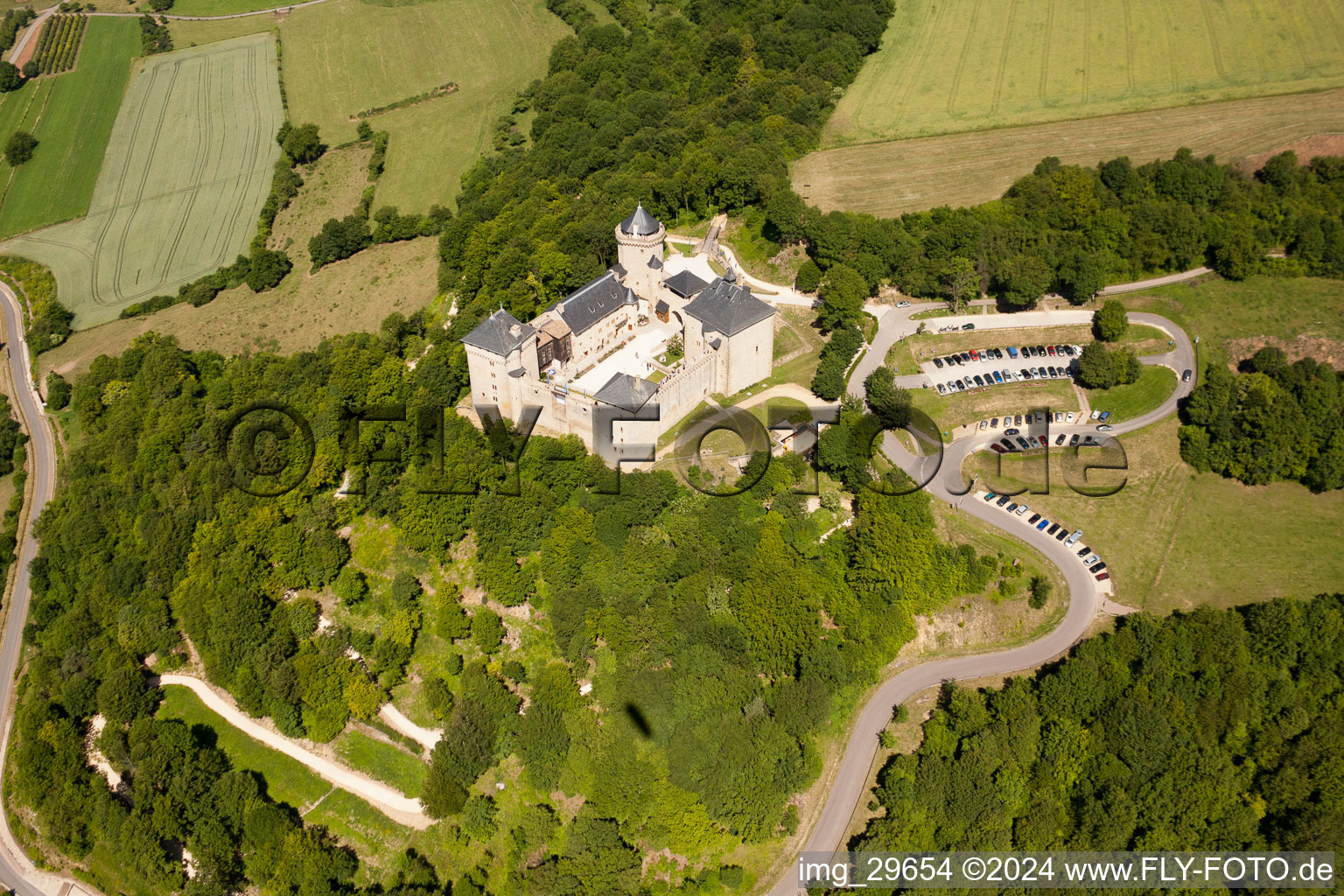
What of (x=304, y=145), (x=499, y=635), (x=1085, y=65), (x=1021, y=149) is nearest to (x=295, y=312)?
(x=304, y=145)

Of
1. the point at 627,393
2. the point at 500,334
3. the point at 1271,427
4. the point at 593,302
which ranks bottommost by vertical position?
the point at 1271,427

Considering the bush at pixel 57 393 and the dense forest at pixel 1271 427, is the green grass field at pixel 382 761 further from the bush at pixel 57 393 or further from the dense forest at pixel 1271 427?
the dense forest at pixel 1271 427

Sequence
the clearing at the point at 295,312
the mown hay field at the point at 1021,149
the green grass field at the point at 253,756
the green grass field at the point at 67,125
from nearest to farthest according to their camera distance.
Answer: the green grass field at the point at 253,756, the mown hay field at the point at 1021,149, the clearing at the point at 295,312, the green grass field at the point at 67,125

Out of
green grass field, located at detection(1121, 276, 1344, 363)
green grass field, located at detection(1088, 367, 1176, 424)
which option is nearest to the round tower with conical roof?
green grass field, located at detection(1088, 367, 1176, 424)

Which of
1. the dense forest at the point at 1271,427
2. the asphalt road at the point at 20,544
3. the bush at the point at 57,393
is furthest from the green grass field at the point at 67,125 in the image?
the dense forest at the point at 1271,427

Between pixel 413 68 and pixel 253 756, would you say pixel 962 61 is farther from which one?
pixel 253 756

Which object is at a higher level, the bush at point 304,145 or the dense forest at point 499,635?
the bush at point 304,145

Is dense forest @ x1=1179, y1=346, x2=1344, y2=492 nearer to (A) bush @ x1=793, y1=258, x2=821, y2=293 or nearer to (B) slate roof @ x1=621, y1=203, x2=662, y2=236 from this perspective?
(A) bush @ x1=793, y1=258, x2=821, y2=293
